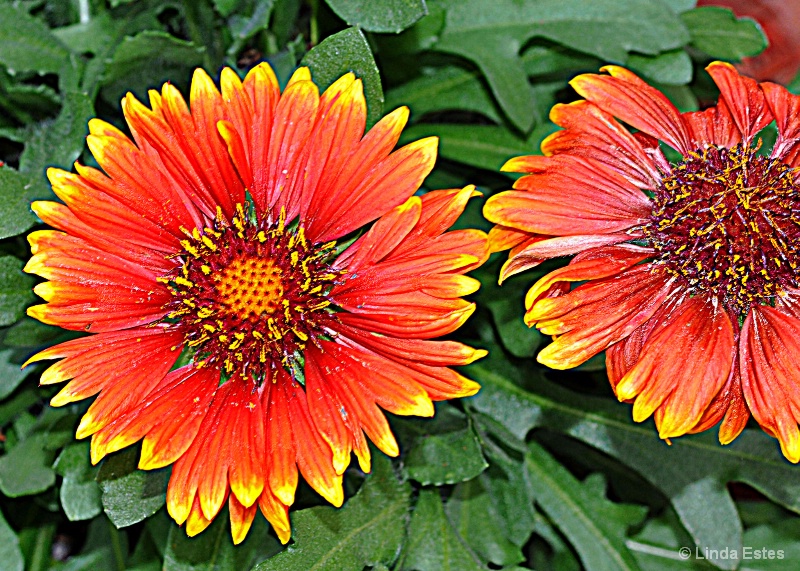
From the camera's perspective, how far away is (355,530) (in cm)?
131

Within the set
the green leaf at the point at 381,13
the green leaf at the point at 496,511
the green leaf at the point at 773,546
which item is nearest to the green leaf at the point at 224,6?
the green leaf at the point at 381,13

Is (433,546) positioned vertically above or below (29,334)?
below

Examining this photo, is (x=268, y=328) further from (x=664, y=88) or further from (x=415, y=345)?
(x=664, y=88)

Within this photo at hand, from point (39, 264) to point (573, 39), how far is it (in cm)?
104

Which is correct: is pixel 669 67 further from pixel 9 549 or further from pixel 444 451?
pixel 9 549

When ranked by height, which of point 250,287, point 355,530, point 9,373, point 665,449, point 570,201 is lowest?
point 665,449

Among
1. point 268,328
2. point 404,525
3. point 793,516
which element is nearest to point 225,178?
point 268,328

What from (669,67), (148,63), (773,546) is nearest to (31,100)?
(148,63)

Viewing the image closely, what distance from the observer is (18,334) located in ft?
4.60

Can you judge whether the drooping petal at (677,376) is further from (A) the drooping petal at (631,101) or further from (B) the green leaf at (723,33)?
(B) the green leaf at (723,33)

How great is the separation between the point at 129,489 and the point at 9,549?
0.45 m

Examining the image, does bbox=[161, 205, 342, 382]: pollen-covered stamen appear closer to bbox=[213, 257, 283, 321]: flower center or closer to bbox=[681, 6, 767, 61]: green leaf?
bbox=[213, 257, 283, 321]: flower center

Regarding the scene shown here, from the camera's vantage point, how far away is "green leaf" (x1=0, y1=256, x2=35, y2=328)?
4.45 ft

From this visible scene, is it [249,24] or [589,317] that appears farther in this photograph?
[249,24]
